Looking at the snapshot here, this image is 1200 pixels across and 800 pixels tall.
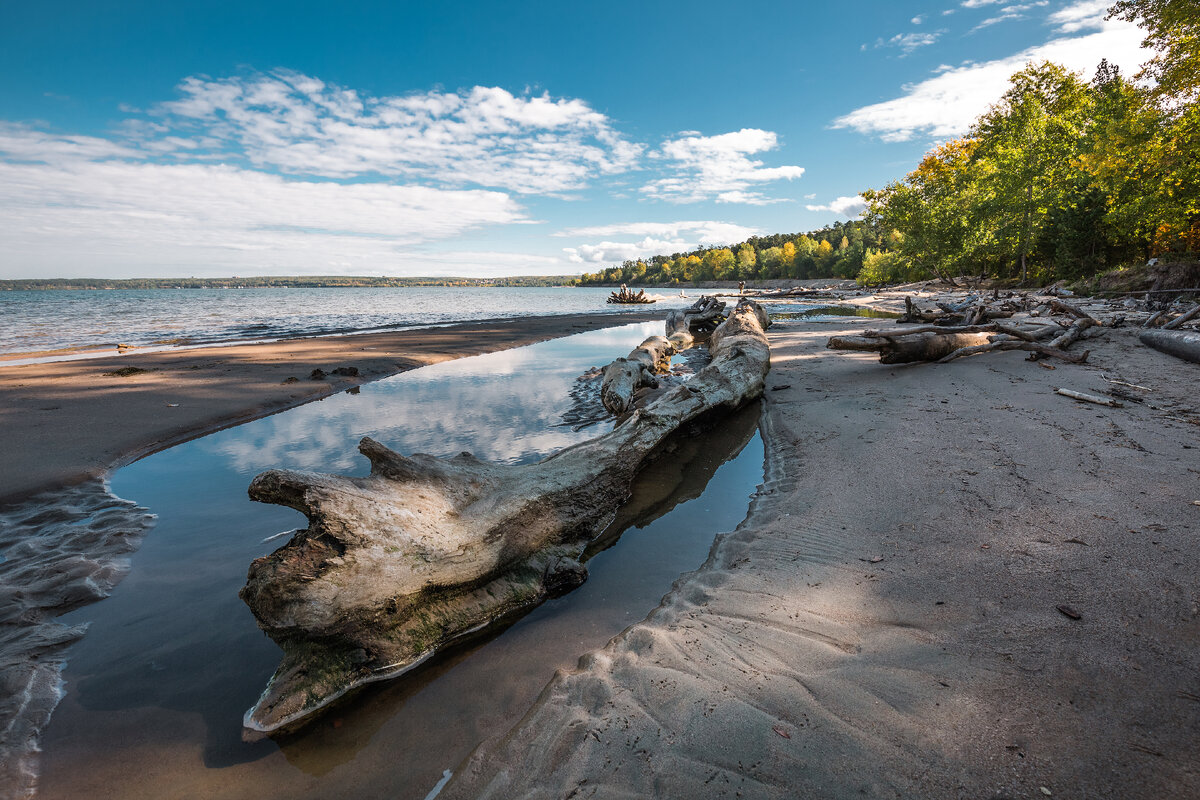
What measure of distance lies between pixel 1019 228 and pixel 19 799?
47.3 metres

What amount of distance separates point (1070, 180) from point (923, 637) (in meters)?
40.2

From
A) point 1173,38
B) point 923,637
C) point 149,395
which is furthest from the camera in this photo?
point 1173,38

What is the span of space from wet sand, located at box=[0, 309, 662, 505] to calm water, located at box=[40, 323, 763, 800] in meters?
1.02

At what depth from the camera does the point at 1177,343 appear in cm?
793

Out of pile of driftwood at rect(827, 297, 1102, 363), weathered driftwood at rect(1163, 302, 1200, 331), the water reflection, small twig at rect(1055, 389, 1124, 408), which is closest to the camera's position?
small twig at rect(1055, 389, 1124, 408)

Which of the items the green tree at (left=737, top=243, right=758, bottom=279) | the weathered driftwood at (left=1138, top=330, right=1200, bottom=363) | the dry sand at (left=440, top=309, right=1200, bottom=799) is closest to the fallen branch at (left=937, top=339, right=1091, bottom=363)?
the weathered driftwood at (left=1138, top=330, right=1200, bottom=363)

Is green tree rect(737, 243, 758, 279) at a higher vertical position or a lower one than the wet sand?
higher

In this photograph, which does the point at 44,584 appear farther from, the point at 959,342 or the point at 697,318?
the point at 697,318

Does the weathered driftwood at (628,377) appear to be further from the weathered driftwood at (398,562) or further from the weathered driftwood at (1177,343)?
the weathered driftwood at (1177,343)

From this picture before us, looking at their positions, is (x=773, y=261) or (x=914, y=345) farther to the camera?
(x=773, y=261)

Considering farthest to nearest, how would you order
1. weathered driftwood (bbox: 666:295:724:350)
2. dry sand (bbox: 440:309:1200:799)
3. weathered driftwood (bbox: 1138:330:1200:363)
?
1. weathered driftwood (bbox: 666:295:724:350)
2. weathered driftwood (bbox: 1138:330:1200:363)
3. dry sand (bbox: 440:309:1200:799)

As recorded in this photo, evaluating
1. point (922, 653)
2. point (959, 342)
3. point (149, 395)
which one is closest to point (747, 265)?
point (959, 342)

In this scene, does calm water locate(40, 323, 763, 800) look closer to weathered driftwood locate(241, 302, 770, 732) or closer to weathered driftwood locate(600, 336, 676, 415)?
weathered driftwood locate(241, 302, 770, 732)

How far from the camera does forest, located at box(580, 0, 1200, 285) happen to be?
54.6 ft
